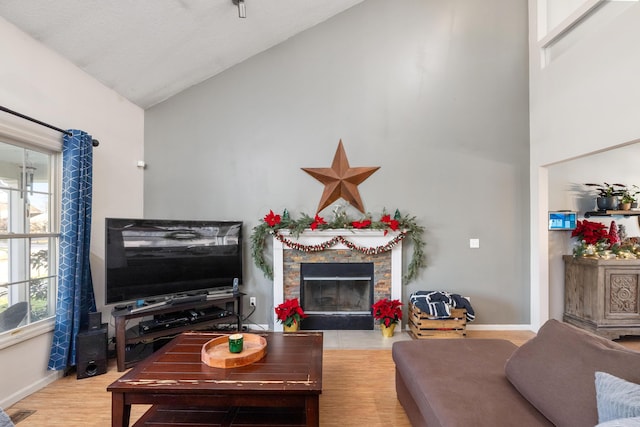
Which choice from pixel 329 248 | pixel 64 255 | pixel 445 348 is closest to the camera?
pixel 445 348

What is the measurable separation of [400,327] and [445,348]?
1.80 m

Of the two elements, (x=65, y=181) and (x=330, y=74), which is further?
(x=330, y=74)

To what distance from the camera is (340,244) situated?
3.78 meters

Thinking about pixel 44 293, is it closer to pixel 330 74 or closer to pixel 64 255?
pixel 64 255

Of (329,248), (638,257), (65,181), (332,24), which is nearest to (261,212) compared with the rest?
(329,248)

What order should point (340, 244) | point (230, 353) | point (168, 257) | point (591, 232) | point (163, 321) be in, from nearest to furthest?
point (230, 353), point (163, 321), point (168, 257), point (591, 232), point (340, 244)

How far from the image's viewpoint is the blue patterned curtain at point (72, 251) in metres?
2.63

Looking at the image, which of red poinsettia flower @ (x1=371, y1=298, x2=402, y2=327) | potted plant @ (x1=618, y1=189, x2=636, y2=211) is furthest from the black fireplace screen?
potted plant @ (x1=618, y1=189, x2=636, y2=211)

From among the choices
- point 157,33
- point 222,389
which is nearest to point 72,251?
point 222,389

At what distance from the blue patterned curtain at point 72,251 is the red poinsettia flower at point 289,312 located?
1813 millimetres

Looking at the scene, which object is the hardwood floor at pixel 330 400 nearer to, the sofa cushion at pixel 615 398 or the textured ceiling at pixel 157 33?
the sofa cushion at pixel 615 398

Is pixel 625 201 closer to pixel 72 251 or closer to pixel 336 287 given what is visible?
pixel 336 287

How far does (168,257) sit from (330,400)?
6.89 ft

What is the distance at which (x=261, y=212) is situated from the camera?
3.88 metres
